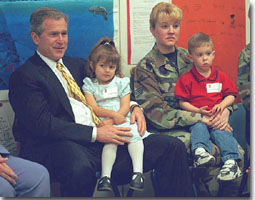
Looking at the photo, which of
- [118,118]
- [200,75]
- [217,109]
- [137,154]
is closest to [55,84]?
[118,118]

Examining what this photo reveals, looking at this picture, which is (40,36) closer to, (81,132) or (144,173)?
(81,132)

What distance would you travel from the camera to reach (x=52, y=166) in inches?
94.3

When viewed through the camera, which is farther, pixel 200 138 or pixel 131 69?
pixel 131 69

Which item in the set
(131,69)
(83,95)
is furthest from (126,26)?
(83,95)

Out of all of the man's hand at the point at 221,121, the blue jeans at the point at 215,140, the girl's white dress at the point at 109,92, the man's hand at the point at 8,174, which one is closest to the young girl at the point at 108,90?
the girl's white dress at the point at 109,92

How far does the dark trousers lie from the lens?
2336 mm

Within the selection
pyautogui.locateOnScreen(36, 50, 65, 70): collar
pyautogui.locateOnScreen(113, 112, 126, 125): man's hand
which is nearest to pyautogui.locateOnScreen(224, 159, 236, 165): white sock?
pyautogui.locateOnScreen(113, 112, 126, 125): man's hand

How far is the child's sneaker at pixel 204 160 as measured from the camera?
235 cm

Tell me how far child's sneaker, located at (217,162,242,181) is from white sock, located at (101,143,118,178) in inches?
25.6

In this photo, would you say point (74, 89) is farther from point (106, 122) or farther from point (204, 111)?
point (204, 111)

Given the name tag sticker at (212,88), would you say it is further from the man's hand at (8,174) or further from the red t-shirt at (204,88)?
the man's hand at (8,174)

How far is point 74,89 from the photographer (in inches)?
99.0

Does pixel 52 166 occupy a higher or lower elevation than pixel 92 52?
lower

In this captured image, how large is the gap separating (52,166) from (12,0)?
1.07m
